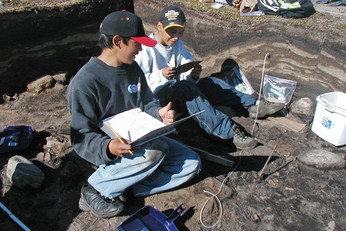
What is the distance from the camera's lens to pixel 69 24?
504 cm

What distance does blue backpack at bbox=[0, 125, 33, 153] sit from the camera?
3.27m

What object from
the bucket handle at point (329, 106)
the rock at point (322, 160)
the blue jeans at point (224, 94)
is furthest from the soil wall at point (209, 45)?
the rock at point (322, 160)

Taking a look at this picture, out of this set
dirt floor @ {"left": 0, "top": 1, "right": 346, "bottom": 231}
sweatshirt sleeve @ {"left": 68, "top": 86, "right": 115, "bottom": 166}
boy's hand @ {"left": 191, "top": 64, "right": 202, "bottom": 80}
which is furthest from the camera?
boy's hand @ {"left": 191, "top": 64, "right": 202, "bottom": 80}

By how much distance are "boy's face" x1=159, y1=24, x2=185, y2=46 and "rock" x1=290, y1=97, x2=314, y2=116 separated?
1989mm

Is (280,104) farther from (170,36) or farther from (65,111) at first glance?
(65,111)

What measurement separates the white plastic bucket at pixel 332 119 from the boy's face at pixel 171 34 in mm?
1901

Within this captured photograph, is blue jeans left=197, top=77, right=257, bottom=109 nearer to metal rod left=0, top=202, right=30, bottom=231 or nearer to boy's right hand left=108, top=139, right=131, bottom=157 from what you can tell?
boy's right hand left=108, top=139, right=131, bottom=157

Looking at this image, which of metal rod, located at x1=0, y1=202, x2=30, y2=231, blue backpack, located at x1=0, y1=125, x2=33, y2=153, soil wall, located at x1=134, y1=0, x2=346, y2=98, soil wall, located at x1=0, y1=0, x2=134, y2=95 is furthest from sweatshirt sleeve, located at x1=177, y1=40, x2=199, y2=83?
metal rod, located at x1=0, y1=202, x2=30, y2=231

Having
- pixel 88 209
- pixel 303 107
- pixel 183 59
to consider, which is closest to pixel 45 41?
pixel 183 59

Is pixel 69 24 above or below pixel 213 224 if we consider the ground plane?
above

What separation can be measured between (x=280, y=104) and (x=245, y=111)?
52 cm

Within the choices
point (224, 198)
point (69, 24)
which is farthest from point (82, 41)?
point (224, 198)

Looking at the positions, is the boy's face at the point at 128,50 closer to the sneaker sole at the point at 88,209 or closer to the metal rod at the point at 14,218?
the sneaker sole at the point at 88,209

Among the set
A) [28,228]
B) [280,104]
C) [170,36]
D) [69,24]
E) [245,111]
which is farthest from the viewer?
[69,24]
